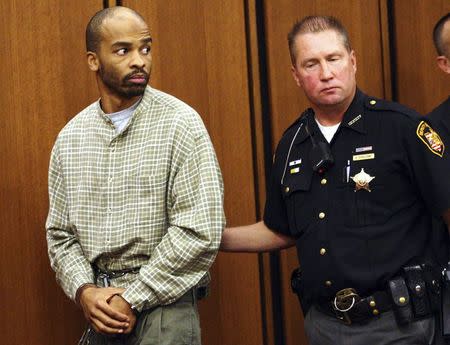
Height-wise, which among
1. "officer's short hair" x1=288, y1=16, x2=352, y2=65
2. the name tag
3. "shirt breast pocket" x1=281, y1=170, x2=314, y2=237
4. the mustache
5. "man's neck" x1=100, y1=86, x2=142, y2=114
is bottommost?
"shirt breast pocket" x1=281, y1=170, x2=314, y2=237

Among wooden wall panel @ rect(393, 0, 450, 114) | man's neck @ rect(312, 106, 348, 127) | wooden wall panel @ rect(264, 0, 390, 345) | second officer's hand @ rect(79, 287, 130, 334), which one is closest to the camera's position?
second officer's hand @ rect(79, 287, 130, 334)

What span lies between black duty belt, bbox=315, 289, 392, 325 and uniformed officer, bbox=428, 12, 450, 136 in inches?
41.4

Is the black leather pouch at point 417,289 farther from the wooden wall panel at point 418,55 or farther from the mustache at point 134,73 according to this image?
the wooden wall panel at point 418,55

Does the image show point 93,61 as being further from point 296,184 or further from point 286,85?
point 286,85

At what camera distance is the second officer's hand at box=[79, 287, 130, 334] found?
8.00 feet

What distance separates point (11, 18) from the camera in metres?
3.10

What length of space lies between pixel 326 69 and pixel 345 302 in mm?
696

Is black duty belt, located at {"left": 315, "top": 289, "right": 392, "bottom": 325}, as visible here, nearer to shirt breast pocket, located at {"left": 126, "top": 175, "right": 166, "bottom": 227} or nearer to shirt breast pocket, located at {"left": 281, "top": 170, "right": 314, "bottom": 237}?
shirt breast pocket, located at {"left": 281, "top": 170, "right": 314, "bottom": 237}

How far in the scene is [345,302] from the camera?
2.50m

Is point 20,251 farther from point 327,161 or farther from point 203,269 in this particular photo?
point 327,161

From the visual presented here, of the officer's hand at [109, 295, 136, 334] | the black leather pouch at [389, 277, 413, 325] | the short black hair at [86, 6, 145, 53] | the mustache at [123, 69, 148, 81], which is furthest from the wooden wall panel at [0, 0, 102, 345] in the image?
the black leather pouch at [389, 277, 413, 325]

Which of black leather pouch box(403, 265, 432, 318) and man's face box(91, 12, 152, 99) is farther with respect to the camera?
man's face box(91, 12, 152, 99)

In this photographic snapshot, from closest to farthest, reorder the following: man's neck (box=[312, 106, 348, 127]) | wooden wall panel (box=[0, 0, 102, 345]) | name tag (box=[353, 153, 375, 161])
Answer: name tag (box=[353, 153, 375, 161]) < man's neck (box=[312, 106, 348, 127]) < wooden wall panel (box=[0, 0, 102, 345])

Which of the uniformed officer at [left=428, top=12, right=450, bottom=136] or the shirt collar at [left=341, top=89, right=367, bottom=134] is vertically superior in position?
the uniformed officer at [left=428, top=12, right=450, bottom=136]
